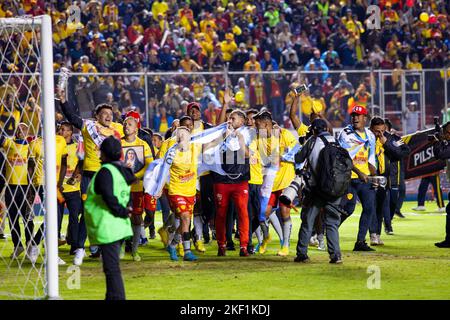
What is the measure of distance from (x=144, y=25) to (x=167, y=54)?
2715mm

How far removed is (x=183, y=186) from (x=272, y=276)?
7.49 feet

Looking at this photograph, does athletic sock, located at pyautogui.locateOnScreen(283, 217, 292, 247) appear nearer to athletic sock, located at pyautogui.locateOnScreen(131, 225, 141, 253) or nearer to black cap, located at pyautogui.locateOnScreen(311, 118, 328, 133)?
black cap, located at pyautogui.locateOnScreen(311, 118, 328, 133)

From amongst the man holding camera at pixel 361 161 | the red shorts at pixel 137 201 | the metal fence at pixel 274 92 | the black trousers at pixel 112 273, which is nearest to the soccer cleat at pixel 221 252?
the red shorts at pixel 137 201

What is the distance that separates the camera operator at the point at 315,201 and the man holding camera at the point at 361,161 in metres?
1.40

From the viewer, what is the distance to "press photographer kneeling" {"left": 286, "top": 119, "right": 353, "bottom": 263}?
13.8m

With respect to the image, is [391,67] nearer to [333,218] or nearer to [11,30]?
[333,218]

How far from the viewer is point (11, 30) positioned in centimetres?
1228

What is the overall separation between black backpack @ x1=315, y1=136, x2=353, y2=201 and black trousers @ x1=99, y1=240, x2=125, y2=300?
4355 millimetres

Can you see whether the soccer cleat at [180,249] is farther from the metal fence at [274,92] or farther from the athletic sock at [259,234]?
the metal fence at [274,92]

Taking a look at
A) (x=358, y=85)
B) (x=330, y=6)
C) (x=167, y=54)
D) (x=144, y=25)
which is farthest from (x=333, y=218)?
(x=330, y=6)

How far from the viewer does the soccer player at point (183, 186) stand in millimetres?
14578

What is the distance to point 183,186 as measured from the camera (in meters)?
14.6

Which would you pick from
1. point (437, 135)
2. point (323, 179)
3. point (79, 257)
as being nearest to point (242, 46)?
point (437, 135)

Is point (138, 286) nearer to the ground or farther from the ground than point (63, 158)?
nearer to the ground
